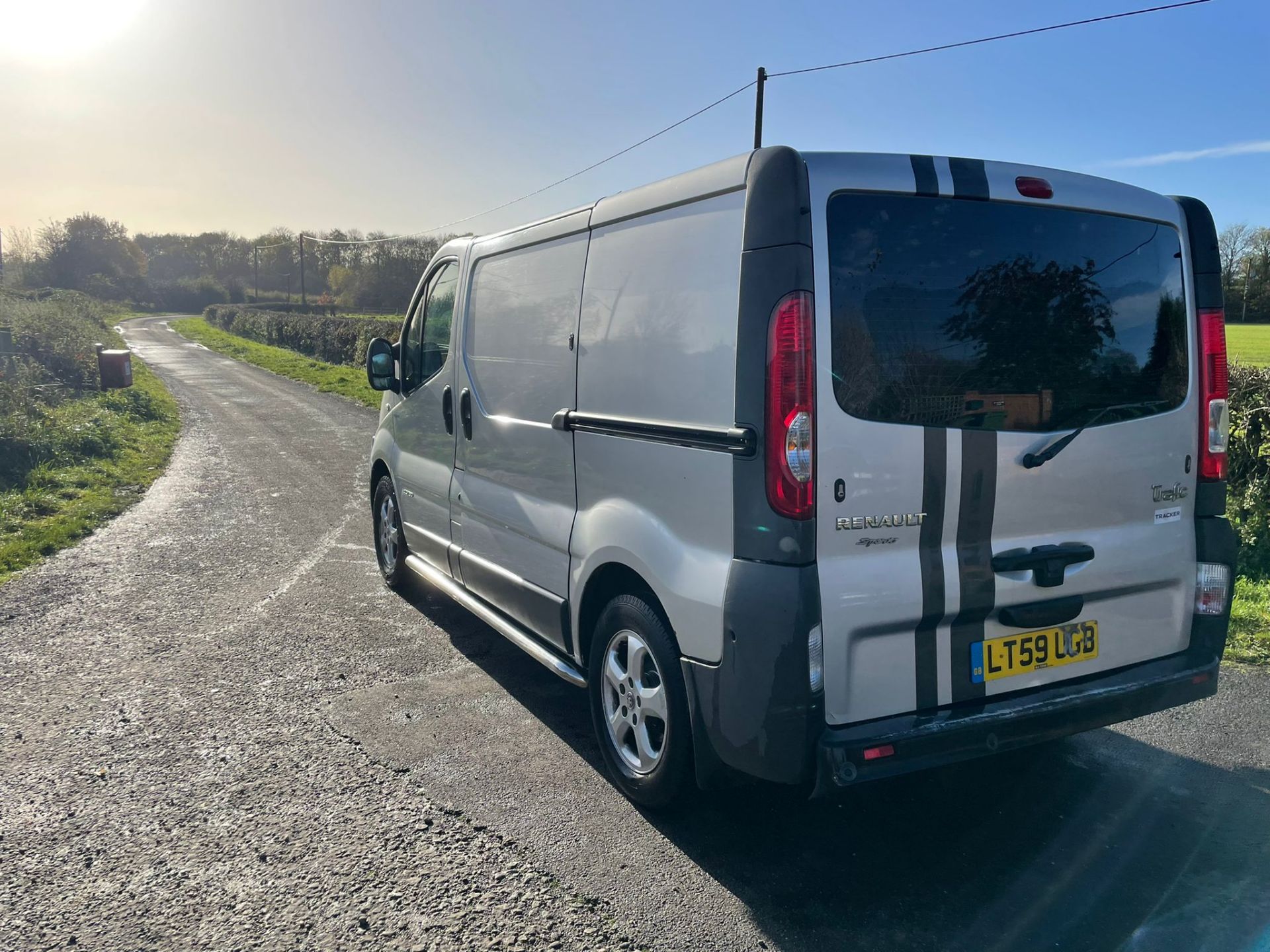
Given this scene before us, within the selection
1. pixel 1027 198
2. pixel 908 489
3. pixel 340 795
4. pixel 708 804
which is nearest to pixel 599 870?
pixel 708 804

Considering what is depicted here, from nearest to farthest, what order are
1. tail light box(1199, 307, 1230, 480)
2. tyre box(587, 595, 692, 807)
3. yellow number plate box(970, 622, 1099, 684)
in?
Answer: 1. yellow number plate box(970, 622, 1099, 684)
2. tyre box(587, 595, 692, 807)
3. tail light box(1199, 307, 1230, 480)

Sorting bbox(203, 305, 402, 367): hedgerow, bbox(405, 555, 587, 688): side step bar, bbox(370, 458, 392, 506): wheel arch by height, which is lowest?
bbox(405, 555, 587, 688): side step bar

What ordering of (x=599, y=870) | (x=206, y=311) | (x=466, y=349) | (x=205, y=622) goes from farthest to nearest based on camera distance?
(x=206, y=311) < (x=205, y=622) < (x=466, y=349) < (x=599, y=870)

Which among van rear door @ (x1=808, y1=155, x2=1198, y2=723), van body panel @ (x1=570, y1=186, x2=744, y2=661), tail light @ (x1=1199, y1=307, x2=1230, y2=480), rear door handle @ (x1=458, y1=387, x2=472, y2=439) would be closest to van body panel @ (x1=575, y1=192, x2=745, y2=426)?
van body panel @ (x1=570, y1=186, x2=744, y2=661)

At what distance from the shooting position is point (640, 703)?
340 cm

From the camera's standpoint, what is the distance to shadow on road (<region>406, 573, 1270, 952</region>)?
106 inches

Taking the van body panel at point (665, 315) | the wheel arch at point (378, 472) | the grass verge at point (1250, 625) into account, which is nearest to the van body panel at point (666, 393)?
the van body panel at point (665, 315)

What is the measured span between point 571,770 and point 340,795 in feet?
2.95

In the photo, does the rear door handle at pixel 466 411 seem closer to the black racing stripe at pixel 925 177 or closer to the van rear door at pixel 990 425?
the van rear door at pixel 990 425

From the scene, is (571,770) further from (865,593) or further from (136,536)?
(136,536)

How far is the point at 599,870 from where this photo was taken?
302 centimetres

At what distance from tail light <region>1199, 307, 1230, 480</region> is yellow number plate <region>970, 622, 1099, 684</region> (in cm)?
81

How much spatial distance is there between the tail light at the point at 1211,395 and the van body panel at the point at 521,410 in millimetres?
2393

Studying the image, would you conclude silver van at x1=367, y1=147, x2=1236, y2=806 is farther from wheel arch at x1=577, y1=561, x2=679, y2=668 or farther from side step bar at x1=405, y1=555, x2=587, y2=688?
side step bar at x1=405, y1=555, x2=587, y2=688
